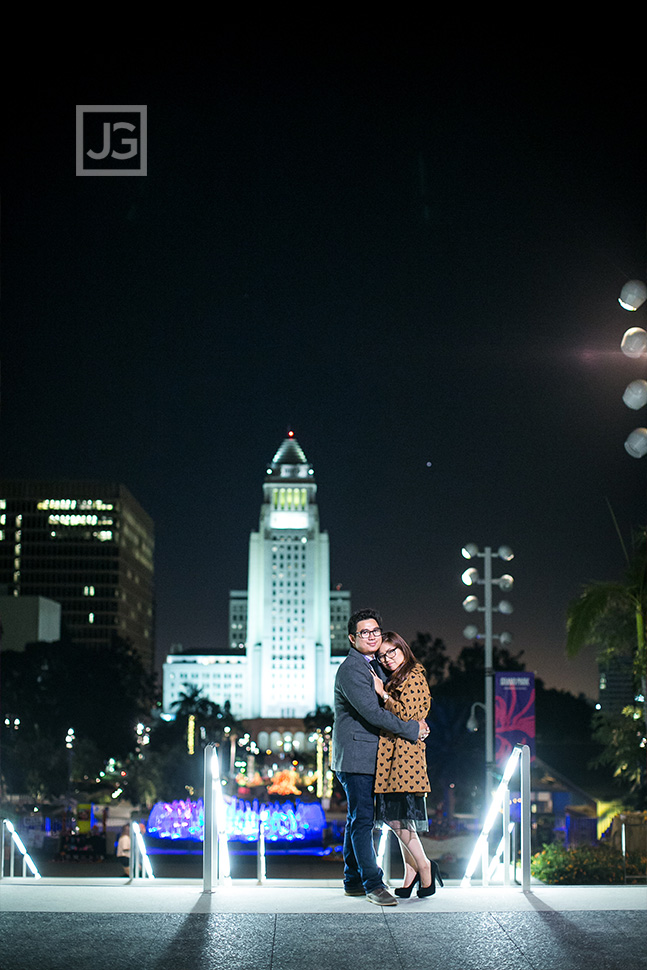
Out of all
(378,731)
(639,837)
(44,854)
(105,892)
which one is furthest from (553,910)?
(44,854)

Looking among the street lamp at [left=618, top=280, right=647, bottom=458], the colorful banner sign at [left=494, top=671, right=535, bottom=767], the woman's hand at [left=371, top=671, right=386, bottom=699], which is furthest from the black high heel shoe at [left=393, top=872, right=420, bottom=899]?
the colorful banner sign at [left=494, top=671, right=535, bottom=767]

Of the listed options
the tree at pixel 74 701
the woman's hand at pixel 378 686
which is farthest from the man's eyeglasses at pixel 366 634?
the tree at pixel 74 701

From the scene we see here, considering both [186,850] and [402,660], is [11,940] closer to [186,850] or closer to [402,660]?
[402,660]

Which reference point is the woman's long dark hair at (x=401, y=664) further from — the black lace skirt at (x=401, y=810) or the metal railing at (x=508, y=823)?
the metal railing at (x=508, y=823)

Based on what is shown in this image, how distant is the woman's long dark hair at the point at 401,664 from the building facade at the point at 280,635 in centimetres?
18204

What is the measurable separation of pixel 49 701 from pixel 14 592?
90722 mm

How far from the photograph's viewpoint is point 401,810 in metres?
7.70

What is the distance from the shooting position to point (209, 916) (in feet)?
22.5

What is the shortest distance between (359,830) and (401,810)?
336 millimetres

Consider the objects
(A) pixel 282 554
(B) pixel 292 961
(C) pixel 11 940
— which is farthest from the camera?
(A) pixel 282 554

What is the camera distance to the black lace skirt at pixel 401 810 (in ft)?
25.2

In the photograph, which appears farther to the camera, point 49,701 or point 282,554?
point 282,554

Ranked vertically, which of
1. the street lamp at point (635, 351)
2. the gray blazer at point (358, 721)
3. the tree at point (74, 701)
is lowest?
the tree at point (74, 701)
